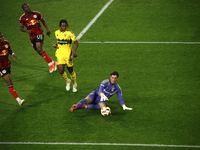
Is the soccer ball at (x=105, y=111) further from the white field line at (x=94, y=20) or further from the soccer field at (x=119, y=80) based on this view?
the white field line at (x=94, y=20)

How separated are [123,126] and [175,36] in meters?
6.99

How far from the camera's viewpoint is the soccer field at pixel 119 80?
925cm

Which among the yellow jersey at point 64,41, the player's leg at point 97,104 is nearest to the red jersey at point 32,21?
the yellow jersey at point 64,41

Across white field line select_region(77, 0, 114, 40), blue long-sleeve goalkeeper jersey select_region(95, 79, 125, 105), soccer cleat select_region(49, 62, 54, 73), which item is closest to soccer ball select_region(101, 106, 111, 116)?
blue long-sleeve goalkeeper jersey select_region(95, 79, 125, 105)

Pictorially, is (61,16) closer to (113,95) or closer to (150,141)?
(113,95)

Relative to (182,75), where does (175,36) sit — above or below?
above

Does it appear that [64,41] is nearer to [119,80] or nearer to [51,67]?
[51,67]

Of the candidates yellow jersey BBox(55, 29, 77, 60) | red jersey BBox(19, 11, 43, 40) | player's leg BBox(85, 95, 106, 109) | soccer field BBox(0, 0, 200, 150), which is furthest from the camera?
red jersey BBox(19, 11, 43, 40)

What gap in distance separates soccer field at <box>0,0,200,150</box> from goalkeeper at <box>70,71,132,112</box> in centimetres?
22

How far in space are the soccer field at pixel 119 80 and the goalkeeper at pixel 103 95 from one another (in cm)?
22

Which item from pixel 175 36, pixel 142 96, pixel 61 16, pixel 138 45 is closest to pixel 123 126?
pixel 142 96

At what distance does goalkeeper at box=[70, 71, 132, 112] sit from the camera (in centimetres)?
1006

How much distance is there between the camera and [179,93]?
1122 cm

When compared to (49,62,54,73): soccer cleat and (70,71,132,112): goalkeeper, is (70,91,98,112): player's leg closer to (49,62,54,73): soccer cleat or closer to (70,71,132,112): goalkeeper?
(70,71,132,112): goalkeeper
